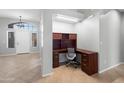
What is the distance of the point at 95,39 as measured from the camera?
3705 mm

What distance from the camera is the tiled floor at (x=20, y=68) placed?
2.10 meters

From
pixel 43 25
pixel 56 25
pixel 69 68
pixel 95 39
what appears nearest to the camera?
pixel 56 25

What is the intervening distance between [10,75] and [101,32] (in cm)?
274

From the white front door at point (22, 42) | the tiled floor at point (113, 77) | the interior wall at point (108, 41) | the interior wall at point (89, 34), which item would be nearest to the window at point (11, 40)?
the white front door at point (22, 42)

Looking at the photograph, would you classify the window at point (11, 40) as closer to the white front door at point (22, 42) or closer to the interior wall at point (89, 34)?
the white front door at point (22, 42)

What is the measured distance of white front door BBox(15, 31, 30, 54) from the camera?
2.51 meters

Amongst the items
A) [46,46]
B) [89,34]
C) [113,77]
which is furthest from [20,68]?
[89,34]

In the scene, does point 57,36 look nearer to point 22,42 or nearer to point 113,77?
point 22,42

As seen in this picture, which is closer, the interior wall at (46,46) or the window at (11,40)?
the window at (11,40)

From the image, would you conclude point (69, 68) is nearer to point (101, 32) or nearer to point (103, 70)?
point (103, 70)

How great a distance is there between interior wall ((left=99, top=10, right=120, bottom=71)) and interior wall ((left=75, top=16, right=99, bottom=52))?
0.16 meters

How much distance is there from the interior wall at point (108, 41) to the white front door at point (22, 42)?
2186 millimetres

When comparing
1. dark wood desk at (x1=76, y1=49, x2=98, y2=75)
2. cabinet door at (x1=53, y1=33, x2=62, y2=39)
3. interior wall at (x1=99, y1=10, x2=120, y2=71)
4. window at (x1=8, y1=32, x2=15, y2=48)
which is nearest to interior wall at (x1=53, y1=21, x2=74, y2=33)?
cabinet door at (x1=53, y1=33, x2=62, y2=39)
